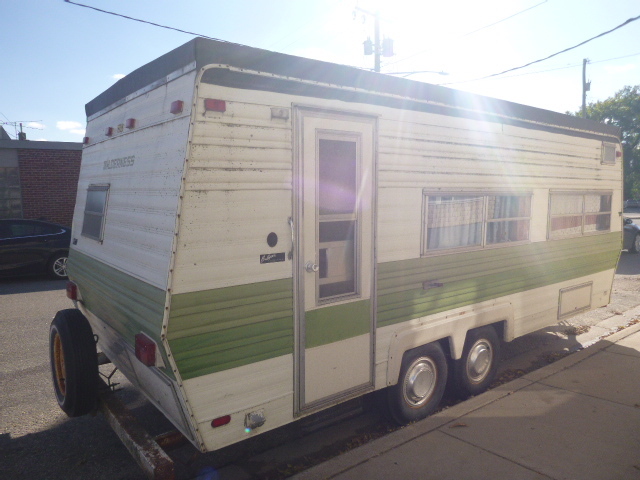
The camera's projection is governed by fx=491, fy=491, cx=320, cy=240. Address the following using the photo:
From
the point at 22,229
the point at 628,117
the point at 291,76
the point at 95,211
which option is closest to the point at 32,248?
the point at 22,229

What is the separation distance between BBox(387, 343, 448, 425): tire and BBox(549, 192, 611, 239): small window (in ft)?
8.09

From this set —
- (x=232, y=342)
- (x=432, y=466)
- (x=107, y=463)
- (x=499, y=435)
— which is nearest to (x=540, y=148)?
(x=499, y=435)

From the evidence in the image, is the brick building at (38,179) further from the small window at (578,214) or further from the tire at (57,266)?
the small window at (578,214)

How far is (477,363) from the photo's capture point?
5.23 meters

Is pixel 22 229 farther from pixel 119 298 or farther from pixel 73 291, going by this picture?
pixel 119 298

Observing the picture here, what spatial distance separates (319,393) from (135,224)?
1.84 m

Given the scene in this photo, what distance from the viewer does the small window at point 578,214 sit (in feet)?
20.0

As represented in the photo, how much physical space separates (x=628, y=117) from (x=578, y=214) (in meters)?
40.5

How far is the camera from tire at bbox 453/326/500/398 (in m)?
5.03

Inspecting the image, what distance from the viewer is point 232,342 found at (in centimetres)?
316

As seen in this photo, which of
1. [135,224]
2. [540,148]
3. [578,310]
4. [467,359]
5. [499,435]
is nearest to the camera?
[135,224]

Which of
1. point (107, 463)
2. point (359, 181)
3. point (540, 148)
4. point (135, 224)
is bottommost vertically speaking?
point (107, 463)

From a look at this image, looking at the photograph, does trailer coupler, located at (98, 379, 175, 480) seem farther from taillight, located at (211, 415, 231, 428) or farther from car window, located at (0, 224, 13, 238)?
car window, located at (0, 224, 13, 238)

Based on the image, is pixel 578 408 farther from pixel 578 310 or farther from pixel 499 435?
pixel 578 310
